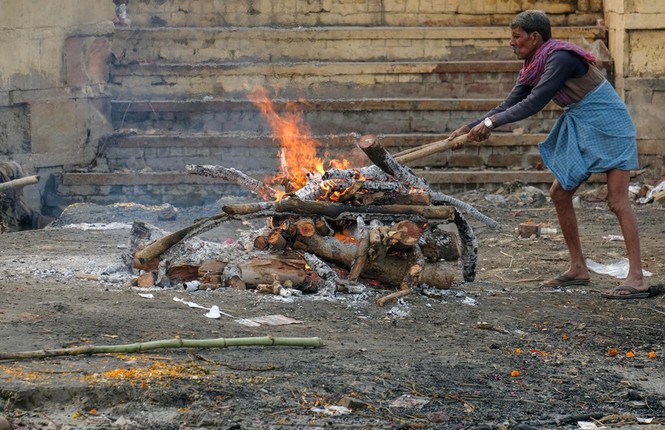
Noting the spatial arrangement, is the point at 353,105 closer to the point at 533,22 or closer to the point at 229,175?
the point at 229,175

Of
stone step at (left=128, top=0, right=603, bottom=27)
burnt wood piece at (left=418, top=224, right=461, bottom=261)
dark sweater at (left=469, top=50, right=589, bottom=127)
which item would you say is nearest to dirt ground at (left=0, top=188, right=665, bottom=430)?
burnt wood piece at (left=418, top=224, right=461, bottom=261)

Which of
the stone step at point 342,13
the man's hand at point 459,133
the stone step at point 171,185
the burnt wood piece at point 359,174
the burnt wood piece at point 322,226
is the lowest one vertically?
the stone step at point 171,185

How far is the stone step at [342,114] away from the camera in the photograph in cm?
1470

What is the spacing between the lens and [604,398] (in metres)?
5.66

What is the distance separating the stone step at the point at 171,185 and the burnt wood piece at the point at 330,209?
5905 mm

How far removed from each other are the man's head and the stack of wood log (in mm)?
1355

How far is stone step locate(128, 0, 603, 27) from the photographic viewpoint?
614 inches

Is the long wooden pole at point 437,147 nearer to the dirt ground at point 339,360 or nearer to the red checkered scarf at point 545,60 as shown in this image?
the red checkered scarf at point 545,60

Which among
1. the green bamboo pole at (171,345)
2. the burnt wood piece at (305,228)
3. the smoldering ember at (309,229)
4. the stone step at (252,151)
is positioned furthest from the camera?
the stone step at (252,151)

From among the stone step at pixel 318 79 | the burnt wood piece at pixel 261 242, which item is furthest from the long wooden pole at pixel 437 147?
the stone step at pixel 318 79

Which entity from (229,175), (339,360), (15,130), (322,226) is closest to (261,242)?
(322,226)

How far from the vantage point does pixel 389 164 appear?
328 inches

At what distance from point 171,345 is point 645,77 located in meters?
10.6

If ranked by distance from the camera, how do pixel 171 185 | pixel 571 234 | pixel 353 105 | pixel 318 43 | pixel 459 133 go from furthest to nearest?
pixel 318 43, pixel 353 105, pixel 171 185, pixel 571 234, pixel 459 133
